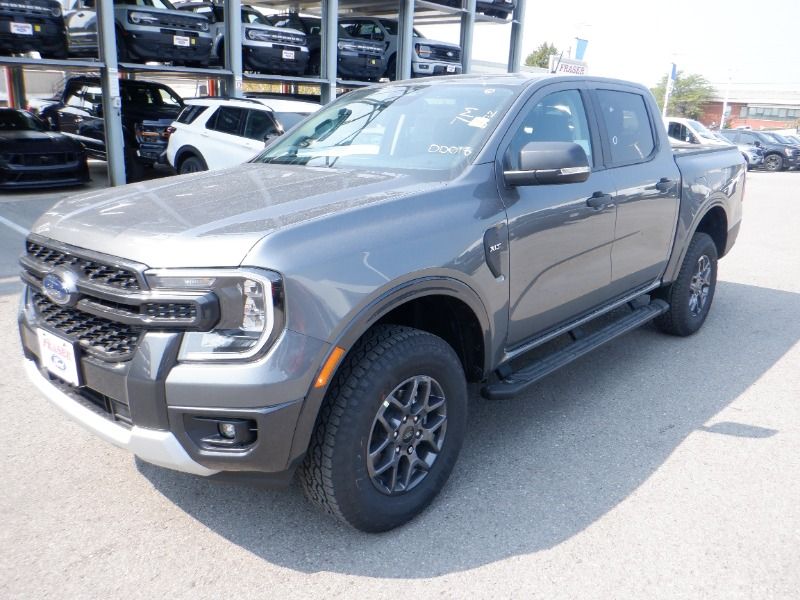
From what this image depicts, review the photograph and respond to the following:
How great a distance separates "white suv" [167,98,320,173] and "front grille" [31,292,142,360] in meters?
6.94

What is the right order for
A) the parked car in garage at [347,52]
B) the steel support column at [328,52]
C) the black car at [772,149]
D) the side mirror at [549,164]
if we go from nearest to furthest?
the side mirror at [549,164]
the steel support column at [328,52]
the parked car in garage at [347,52]
the black car at [772,149]

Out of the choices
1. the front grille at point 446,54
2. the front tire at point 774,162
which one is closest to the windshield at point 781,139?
the front tire at point 774,162

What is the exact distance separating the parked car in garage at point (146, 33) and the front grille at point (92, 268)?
9242mm

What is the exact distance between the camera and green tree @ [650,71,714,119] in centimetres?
A: 7694

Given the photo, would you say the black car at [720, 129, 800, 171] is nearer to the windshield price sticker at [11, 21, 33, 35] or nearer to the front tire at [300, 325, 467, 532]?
the windshield price sticker at [11, 21, 33, 35]

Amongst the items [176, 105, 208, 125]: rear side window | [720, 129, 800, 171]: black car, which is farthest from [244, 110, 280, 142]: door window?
[720, 129, 800, 171]: black car

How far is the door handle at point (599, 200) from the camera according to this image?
3.64 meters

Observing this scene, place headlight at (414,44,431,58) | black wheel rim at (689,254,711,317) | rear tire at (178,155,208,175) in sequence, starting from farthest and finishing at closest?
headlight at (414,44,431,58), rear tire at (178,155,208,175), black wheel rim at (689,254,711,317)

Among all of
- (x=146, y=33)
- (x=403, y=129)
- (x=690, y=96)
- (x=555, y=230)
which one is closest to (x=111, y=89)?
(x=146, y=33)

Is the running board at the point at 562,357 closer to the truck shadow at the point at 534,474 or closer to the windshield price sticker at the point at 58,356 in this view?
the truck shadow at the point at 534,474

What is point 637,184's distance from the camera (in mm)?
4117

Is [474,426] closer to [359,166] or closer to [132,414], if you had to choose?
[359,166]

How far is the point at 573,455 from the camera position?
341cm

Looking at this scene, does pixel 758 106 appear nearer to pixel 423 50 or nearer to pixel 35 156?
pixel 423 50
